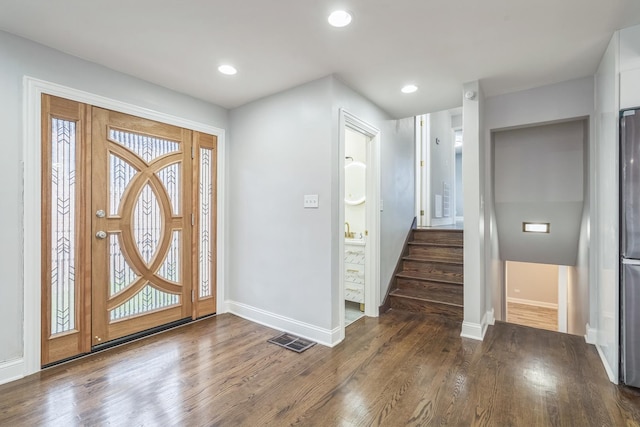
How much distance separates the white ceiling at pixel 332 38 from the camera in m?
1.83

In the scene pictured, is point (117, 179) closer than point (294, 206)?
Yes

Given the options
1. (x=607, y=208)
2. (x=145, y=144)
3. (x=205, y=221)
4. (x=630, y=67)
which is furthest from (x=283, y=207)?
(x=630, y=67)

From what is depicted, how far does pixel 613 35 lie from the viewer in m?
2.09

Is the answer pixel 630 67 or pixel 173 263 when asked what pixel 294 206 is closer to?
pixel 173 263

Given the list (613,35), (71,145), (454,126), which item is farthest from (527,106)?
(71,145)

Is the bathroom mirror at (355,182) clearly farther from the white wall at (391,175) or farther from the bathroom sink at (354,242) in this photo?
the bathroom sink at (354,242)

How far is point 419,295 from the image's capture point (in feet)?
12.2

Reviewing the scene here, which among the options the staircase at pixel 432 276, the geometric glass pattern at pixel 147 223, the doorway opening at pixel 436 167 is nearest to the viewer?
the geometric glass pattern at pixel 147 223

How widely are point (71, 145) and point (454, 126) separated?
6.32 m

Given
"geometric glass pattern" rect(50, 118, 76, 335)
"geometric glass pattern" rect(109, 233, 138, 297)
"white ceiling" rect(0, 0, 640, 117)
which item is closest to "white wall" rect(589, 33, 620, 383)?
"white ceiling" rect(0, 0, 640, 117)

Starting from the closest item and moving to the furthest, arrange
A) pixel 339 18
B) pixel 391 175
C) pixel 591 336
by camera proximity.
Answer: pixel 339 18
pixel 591 336
pixel 391 175

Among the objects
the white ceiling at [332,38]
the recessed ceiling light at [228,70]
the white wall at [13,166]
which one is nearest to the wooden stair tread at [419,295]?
the white ceiling at [332,38]

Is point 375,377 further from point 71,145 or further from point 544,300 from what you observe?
point 544,300

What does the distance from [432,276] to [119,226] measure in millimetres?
3475
